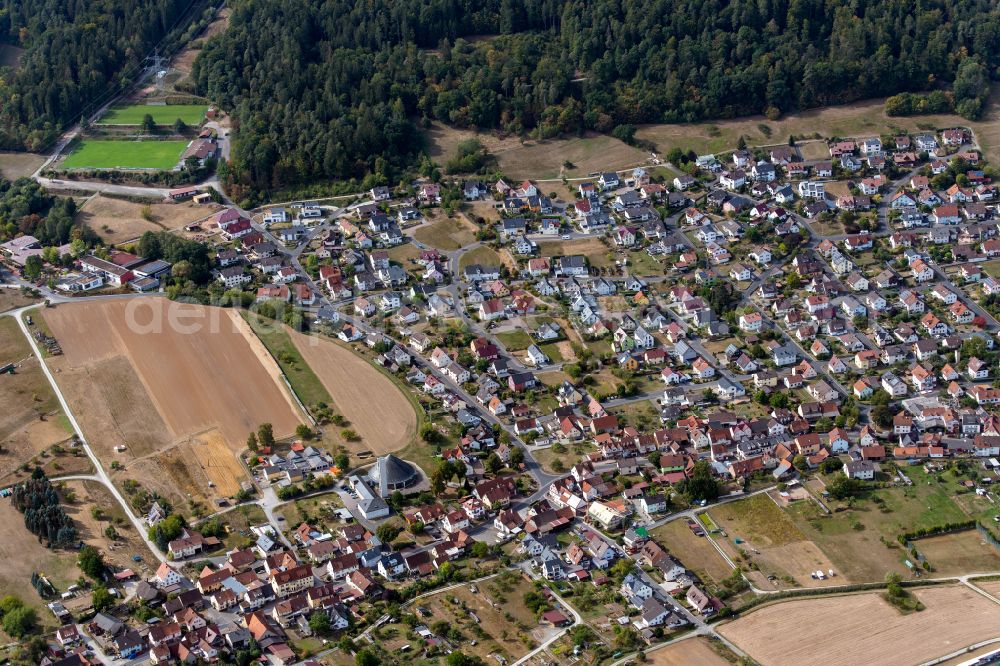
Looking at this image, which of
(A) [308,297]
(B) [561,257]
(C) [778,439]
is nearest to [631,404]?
(C) [778,439]

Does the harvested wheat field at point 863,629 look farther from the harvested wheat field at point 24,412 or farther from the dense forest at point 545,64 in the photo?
the dense forest at point 545,64

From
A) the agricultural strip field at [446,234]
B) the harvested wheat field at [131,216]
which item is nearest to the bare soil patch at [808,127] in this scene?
the agricultural strip field at [446,234]

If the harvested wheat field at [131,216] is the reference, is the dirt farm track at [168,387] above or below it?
below

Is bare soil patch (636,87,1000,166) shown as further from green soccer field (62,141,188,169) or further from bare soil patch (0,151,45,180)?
bare soil patch (0,151,45,180)

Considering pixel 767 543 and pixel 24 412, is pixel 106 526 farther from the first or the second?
pixel 767 543

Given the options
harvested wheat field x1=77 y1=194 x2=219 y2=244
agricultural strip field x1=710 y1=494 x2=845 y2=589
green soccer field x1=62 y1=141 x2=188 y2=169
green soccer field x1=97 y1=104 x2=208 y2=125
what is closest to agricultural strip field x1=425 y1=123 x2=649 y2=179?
harvested wheat field x1=77 y1=194 x2=219 y2=244
